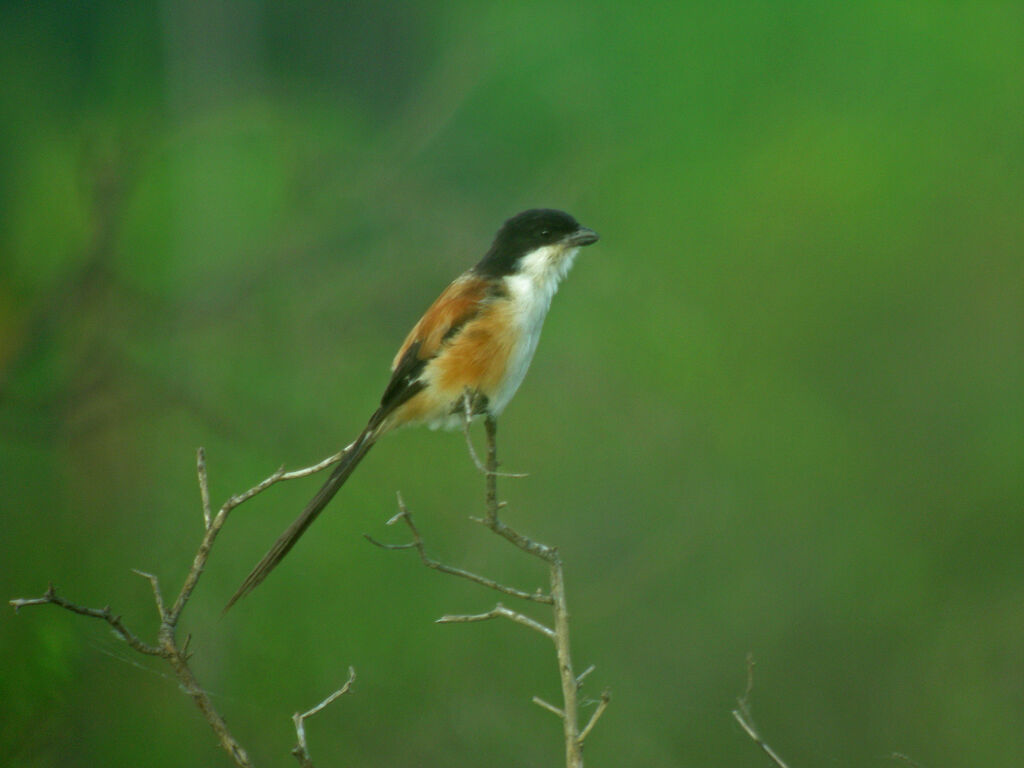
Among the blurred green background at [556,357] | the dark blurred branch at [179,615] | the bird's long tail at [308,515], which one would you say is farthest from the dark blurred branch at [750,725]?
the blurred green background at [556,357]

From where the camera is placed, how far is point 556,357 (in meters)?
3.65

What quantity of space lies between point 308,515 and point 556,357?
1.99 meters

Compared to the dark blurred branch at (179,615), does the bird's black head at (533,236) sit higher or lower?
higher

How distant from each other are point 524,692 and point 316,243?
5.18ft

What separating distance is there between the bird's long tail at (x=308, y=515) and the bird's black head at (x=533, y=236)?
36cm

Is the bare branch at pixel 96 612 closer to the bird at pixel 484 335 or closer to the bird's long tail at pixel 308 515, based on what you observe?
the bird's long tail at pixel 308 515

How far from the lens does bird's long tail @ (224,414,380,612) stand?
159cm

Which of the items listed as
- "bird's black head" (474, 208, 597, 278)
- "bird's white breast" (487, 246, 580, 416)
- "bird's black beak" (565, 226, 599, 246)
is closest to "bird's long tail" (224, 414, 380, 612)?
"bird's white breast" (487, 246, 580, 416)

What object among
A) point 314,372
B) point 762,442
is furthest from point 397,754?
point 762,442

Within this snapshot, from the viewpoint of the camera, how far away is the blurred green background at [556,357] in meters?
3.29

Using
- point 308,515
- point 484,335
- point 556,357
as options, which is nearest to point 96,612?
point 308,515

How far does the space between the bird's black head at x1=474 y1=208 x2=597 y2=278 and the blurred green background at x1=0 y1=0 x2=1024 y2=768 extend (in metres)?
1.49

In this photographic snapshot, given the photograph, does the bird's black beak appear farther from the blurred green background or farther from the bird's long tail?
the blurred green background

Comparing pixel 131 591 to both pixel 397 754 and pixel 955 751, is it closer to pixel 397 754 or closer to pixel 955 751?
pixel 397 754
